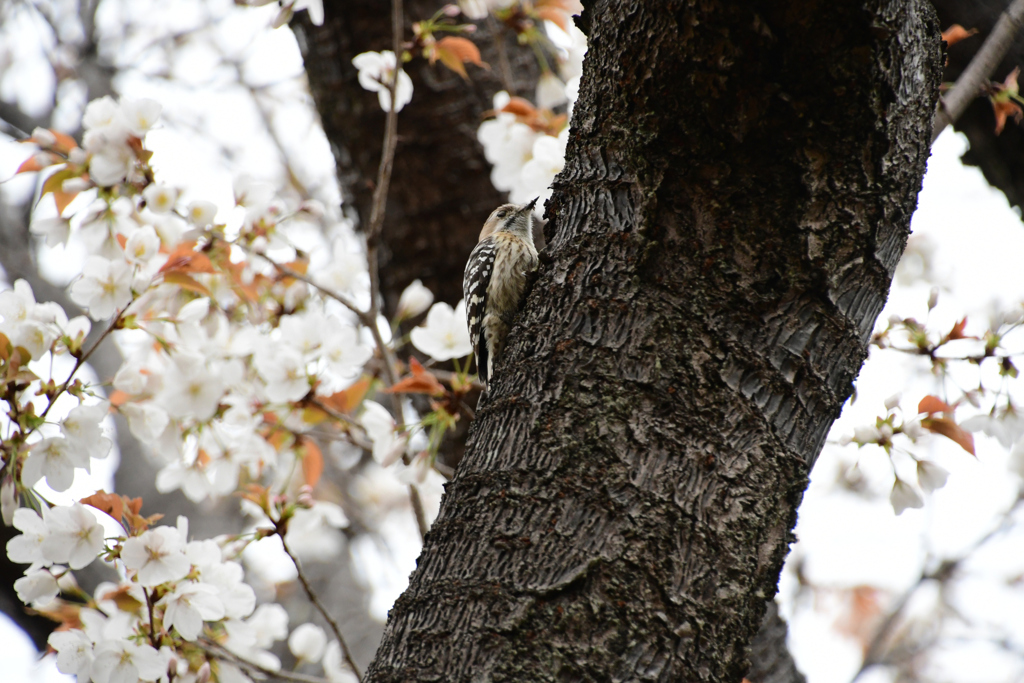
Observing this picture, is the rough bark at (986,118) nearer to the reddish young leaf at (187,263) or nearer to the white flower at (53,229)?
the reddish young leaf at (187,263)

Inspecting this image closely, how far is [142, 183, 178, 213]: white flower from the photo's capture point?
2.20 metres

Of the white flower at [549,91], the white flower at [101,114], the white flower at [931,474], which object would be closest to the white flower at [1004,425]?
the white flower at [931,474]

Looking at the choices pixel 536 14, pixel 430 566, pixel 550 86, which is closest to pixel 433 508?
pixel 550 86

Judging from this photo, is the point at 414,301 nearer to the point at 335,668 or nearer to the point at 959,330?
the point at 335,668

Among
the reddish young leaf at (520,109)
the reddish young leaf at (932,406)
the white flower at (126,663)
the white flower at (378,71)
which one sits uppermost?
the white flower at (378,71)

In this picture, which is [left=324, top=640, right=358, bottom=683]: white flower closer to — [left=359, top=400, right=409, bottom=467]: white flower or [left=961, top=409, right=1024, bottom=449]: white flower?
[left=359, top=400, right=409, bottom=467]: white flower

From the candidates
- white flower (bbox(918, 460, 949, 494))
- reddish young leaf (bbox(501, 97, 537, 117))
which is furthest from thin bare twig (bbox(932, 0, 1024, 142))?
reddish young leaf (bbox(501, 97, 537, 117))

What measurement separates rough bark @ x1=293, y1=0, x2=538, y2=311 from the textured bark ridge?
5.79 feet

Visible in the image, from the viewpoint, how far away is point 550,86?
295cm

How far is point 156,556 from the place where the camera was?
174 cm

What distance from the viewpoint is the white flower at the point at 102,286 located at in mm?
1909

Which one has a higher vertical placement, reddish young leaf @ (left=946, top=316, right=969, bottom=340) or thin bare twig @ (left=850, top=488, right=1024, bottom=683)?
thin bare twig @ (left=850, top=488, right=1024, bottom=683)

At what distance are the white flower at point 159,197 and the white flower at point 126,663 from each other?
3.97ft

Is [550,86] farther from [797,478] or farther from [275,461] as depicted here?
[797,478]
